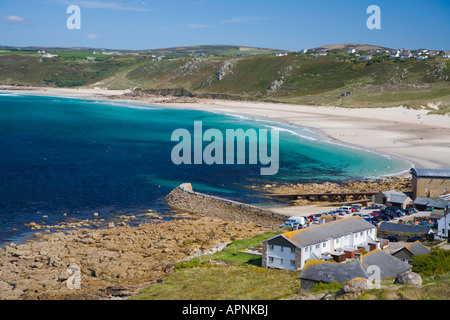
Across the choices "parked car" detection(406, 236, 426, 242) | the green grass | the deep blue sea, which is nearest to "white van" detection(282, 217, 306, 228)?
"parked car" detection(406, 236, 426, 242)

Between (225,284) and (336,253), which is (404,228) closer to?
(336,253)

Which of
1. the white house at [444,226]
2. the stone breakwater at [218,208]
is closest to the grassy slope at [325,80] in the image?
the stone breakwater at [218,208]

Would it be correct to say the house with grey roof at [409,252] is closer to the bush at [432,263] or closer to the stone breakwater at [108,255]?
the bush at [432,263]

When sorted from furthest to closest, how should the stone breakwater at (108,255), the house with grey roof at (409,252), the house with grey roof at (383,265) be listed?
the stone breakwater at (108,255) < the house with grey roof at (409,252) < the house with grey roof at (383,265)

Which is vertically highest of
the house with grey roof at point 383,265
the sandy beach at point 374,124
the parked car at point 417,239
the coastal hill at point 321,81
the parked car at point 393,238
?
the coastal hill at point 321,81

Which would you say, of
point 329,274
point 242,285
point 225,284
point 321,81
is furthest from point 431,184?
point 321,81

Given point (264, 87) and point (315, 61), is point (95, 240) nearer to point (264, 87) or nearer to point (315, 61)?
point (264, 87)
